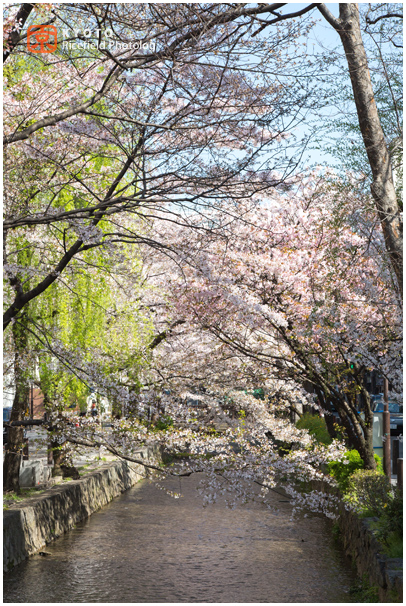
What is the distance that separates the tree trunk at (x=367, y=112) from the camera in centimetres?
715

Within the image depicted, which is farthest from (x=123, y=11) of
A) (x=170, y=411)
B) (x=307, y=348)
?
(x=170, y=411)

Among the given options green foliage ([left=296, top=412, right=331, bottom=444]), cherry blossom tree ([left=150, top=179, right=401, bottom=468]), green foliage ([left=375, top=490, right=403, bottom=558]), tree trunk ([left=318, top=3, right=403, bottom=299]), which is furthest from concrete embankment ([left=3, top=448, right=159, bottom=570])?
tree trunk ([left=318, top=3, right=403, bottom=299])

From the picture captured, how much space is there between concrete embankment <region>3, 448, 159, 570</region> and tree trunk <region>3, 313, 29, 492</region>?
70 centimetres

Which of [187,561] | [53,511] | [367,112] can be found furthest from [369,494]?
[53,511]

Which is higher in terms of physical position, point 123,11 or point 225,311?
point 123,11

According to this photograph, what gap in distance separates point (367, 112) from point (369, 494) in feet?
17.0

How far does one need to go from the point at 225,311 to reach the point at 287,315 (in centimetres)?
121

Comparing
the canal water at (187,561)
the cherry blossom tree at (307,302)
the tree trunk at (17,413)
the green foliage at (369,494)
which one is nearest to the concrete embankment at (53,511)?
the canal water at (187,561)

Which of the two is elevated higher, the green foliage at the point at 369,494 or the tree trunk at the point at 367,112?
the tree trunk at the point at 367,112

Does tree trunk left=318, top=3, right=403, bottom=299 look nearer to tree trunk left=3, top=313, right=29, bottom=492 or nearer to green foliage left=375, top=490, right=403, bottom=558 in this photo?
green foliage left=375, top=490, right=403, bottom=558

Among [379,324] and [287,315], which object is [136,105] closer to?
[287,315]

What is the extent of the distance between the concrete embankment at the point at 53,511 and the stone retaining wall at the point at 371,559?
3681 millimetres

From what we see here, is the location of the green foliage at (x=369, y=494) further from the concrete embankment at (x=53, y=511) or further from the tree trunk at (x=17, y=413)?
the tree trunk at (x=17, y=413)

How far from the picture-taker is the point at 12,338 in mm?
12375
